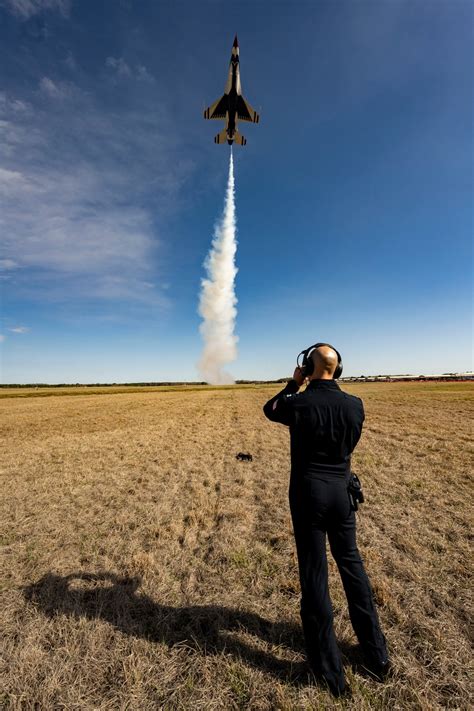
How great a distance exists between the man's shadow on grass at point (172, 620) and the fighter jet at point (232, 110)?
124 feet

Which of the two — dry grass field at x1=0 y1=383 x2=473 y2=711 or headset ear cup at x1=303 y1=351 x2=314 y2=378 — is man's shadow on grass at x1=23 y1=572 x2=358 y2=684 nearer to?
dry grass field at x1=0 y1=383 x2=473 y2=711

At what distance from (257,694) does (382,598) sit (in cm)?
240

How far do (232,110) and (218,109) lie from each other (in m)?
2.06

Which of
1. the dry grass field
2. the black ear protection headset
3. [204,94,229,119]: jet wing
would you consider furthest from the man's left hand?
[204,94,229,119]: jet wing

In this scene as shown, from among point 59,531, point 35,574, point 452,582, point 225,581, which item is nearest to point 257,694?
point 225,581

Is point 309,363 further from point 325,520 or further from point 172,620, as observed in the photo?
point 172,620

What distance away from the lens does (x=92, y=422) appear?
25.3m

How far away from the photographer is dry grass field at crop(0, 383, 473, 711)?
3346 mm

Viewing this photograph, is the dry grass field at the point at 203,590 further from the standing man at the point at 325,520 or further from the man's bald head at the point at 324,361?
the man's bald head at the point at 324,361

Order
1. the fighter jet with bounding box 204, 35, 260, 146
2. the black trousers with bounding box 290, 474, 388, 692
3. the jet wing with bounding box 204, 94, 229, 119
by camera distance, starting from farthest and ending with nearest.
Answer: the jet wing with bounding box 204, 94, 229, 119, the fighter jet with bounding box 204, 35, 260, 146, the black trousers with bounding box 290, 474, 388, 692

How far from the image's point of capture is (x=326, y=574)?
3361 millimetres

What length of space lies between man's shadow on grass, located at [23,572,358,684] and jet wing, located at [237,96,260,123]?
38.9 m

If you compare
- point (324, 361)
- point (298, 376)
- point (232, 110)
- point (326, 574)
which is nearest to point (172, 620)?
point (326, 574)

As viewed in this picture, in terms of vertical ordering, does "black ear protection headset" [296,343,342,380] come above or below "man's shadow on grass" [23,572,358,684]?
above
